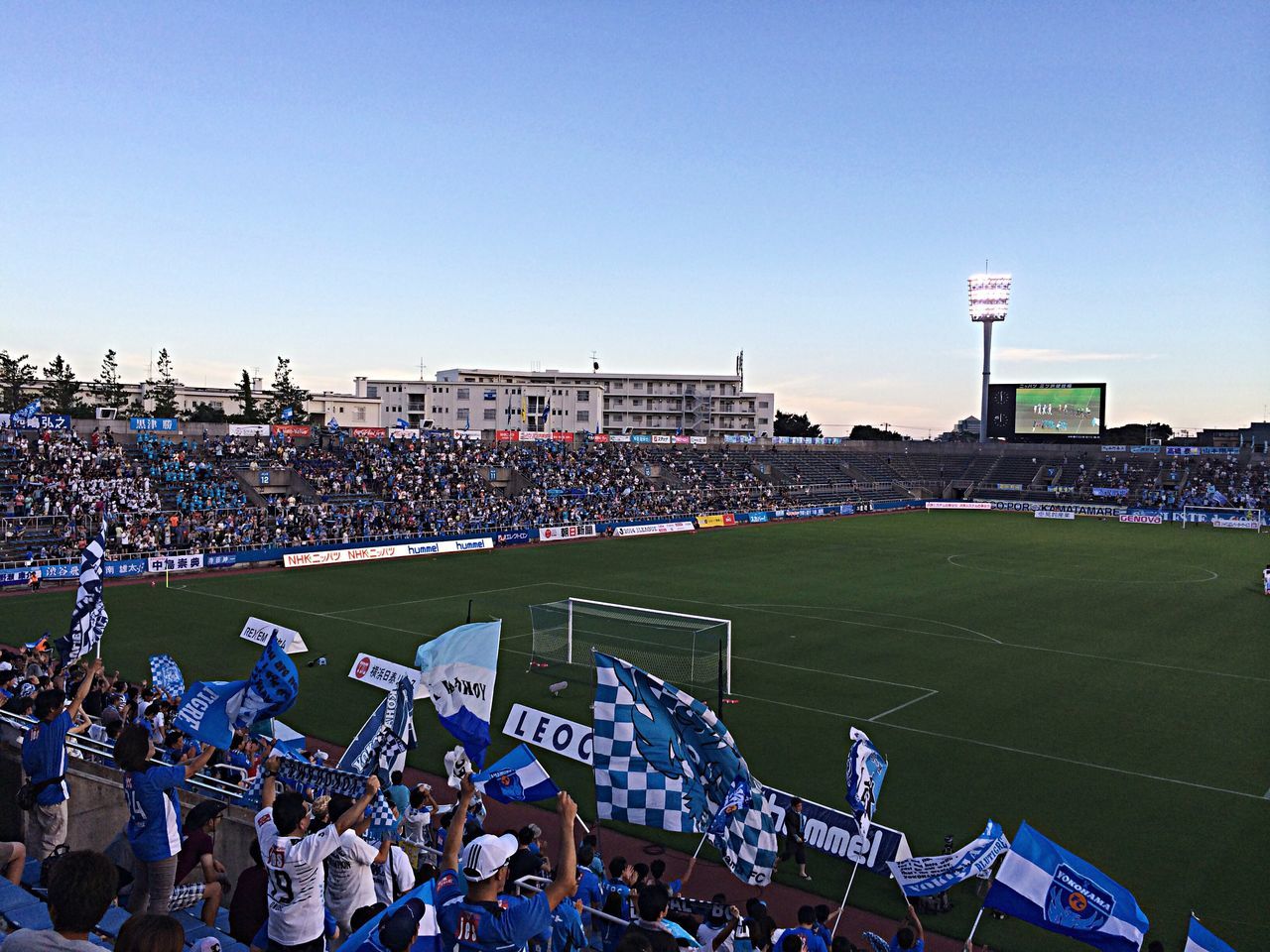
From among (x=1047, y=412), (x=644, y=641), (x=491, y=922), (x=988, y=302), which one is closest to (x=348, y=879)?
(x=491, y=922)

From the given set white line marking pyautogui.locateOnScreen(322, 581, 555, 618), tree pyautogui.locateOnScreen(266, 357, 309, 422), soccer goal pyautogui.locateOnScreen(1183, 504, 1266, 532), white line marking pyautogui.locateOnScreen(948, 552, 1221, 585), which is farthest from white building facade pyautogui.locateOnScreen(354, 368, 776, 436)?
white line marking pyautogui.locateOnScreen(322, 581, 555, 618)

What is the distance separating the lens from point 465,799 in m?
6.48

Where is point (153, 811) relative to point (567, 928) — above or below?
above

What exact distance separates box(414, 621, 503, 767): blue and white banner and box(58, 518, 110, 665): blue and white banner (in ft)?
27.8

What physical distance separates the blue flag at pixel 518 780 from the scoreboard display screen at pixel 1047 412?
86428 millimetres

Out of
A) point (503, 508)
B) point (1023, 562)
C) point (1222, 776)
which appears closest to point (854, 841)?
point (1222, 776)

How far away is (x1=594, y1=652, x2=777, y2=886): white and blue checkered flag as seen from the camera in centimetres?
1016

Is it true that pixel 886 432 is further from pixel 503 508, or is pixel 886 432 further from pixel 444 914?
pixel 444 914

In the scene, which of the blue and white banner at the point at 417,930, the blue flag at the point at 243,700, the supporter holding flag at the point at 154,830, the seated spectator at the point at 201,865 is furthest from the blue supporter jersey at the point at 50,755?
the blue and white banner at the point at 417,930

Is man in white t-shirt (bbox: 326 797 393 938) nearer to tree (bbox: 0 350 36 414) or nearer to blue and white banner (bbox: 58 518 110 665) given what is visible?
blue and white banner (bbox: 58 518 110 665)

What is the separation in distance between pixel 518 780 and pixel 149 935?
7677 millimetres

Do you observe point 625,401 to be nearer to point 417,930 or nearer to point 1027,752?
point 1027,752

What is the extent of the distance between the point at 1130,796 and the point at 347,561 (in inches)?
1443

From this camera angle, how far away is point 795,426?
18025 cm
